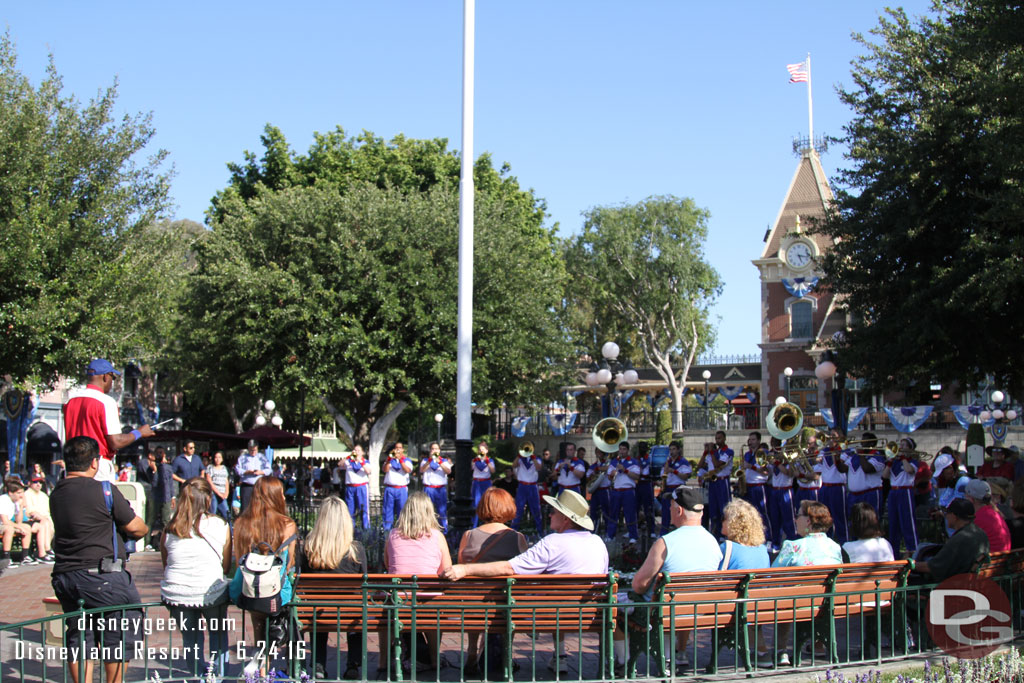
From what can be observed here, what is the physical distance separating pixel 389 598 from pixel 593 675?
1.72 metres

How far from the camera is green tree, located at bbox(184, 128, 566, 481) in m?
24.8

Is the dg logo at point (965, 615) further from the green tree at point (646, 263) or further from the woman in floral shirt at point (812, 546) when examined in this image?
the green tree at point (646, 263)

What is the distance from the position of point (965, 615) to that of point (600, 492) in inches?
415

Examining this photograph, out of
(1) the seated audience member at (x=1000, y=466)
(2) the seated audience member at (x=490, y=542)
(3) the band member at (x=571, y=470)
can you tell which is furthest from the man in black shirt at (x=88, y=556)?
(1) the seated audience member at (x=1000, y=466)

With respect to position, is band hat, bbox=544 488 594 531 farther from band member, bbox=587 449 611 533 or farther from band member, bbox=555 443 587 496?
band member, bbox=555 443 587 496

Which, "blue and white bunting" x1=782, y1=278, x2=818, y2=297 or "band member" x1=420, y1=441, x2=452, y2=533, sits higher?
"blue and white bunting" x1=782, y1=278, x2=818, y2=297

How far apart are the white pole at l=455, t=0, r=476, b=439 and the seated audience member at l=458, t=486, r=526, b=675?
468 centimetres

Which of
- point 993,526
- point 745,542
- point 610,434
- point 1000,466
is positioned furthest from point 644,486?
point 745,542

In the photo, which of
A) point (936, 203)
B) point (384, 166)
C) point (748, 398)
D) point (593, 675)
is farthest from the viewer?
point (748, 398)

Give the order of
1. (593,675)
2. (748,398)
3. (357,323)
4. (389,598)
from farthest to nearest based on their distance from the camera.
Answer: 1. (748,398)
2. (357,323)
3. (593,675)
4. (389,598)

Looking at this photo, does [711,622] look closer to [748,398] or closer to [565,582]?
[565,582]

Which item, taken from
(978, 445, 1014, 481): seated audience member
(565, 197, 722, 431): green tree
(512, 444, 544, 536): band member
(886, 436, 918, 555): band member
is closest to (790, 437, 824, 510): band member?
(886, 436, 918, 555): band member

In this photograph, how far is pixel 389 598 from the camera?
21.0ft

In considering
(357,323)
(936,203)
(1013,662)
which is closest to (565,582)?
(1013,662)
